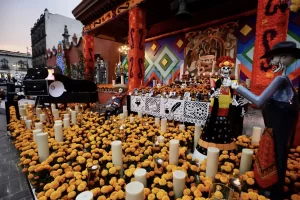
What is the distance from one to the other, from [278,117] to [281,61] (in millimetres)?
535

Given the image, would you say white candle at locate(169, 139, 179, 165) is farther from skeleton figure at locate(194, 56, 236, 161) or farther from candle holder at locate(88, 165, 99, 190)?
candle holder at locate(88, 165, 99, 190)

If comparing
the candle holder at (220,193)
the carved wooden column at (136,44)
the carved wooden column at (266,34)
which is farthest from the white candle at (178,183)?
the carved wooden column at (136,44)

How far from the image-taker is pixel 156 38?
405 inches

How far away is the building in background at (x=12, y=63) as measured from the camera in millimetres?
33594

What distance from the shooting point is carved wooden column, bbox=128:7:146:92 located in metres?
6.21

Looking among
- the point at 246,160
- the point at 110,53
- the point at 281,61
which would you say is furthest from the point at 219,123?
the point at 110,53

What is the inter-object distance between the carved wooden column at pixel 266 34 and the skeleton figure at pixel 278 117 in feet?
7.28

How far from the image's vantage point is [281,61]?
1.50m

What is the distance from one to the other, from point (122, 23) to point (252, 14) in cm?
599

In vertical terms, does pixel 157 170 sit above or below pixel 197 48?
below

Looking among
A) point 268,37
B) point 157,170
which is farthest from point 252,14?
point 157,170

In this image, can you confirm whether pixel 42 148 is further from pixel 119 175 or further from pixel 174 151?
pixel 174 151

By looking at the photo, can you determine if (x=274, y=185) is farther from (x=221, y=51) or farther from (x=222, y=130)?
(x=221, y=51)

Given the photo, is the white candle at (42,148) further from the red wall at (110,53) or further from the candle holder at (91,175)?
the red wall at (110,53)
